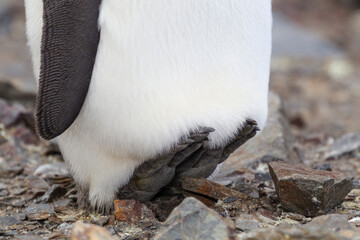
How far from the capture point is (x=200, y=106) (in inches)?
90.7

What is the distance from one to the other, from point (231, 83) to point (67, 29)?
67 centimetres

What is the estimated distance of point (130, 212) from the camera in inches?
93.4

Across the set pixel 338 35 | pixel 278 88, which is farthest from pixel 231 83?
pixel 338 35

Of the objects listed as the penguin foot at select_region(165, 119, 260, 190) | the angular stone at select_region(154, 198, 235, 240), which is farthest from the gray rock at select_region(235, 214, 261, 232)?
the penguin foot at select_region(165, 119, 260, 190)

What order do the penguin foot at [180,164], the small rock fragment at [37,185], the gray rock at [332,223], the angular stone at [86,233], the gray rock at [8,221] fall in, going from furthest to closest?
the small rock fragment at [37,185]
the gray rock at [8,221]
the penguin foot at [180,164]
the gray rock at [332,223]
the angular stone at [86,233]

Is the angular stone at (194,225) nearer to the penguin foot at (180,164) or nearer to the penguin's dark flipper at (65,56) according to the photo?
the penguin foot at (180,164)

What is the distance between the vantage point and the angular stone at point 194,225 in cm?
193

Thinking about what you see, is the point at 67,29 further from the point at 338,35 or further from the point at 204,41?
the point at 338,35

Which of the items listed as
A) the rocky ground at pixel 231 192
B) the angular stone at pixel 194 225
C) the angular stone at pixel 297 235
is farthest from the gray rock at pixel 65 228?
the angular stone at pixel 297 235

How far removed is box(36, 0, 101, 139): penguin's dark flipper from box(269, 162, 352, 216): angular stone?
2.84ft

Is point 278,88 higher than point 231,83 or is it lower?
lower

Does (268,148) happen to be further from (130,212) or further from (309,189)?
(130,212)

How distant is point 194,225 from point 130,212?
47 cm

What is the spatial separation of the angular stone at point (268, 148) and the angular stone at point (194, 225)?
1026 millimetres
